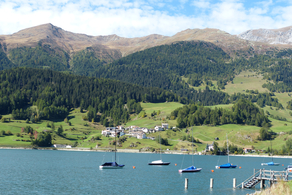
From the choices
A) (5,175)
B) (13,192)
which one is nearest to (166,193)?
(13,192)

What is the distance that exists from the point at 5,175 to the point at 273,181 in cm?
7976

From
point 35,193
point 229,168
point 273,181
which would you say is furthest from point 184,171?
point 35,193

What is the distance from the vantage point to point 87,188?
261 ft

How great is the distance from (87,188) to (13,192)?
18018 millimetres

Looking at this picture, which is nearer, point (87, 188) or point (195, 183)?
point (87, 188)

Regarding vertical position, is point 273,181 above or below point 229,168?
above

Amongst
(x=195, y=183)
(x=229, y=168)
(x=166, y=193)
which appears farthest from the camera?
(x=229, y=168)

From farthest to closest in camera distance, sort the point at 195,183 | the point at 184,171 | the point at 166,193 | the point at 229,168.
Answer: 1. the point at 229,168
2. the point at 184,171
3. the point at 195,183
4. the point at 166,193

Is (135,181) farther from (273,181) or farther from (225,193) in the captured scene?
(273,181)

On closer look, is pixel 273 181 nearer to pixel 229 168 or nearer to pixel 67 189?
pixel 67 189

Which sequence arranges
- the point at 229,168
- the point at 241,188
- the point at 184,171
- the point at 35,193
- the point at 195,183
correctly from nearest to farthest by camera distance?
the point at 35,193 → the point at 241,188 → the point at 195,183 → the point at 184,171 → the point at 229,168

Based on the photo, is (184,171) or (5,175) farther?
(184,171)

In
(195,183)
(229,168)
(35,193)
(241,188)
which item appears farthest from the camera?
(229,168)

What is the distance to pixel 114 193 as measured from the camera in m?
73.4
